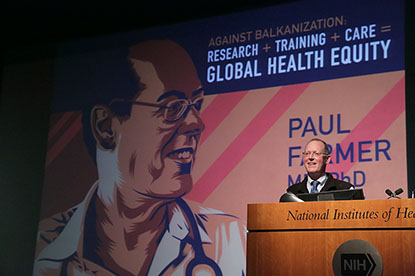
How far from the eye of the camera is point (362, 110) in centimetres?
412

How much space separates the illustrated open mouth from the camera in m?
4.70

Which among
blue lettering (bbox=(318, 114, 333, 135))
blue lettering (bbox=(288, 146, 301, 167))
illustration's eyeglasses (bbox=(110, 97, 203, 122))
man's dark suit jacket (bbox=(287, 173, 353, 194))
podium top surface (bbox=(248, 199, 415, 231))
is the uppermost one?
illustration's eyeglasses (bbox=(110, 97, 203, 122))

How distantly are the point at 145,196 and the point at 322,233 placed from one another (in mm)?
2637

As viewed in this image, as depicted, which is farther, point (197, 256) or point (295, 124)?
point (197, 256)

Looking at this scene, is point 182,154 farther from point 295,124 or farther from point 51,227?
point 51,227

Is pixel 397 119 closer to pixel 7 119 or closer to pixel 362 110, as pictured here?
pixel 362 110

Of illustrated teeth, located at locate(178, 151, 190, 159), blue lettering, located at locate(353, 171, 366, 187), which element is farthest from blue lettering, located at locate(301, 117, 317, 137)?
illustrated teeth, located at locate(178, 151, 190, 159)

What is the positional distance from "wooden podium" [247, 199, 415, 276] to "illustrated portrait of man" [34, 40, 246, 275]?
1.91m

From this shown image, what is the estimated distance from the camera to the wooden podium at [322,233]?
220 centimetres

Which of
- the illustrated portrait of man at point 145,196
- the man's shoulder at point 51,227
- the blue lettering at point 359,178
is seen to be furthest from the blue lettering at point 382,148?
the man's shoulder at point 51,227

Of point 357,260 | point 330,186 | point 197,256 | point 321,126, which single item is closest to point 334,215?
point 357,260

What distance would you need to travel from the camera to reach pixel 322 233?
2340 millimetres

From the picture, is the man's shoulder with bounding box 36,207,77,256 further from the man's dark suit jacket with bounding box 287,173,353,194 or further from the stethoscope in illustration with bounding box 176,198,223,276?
the man's dark suit jacket with bounding box 287,173,353,194

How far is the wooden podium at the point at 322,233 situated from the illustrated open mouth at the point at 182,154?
223 cm
